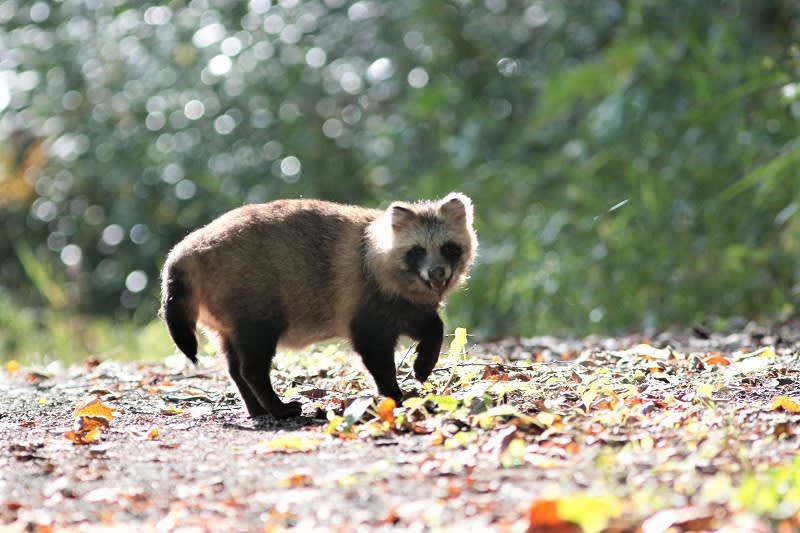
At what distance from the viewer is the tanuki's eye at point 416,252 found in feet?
19.2

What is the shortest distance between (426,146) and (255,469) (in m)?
8.87

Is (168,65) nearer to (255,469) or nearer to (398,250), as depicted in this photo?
(398,250)

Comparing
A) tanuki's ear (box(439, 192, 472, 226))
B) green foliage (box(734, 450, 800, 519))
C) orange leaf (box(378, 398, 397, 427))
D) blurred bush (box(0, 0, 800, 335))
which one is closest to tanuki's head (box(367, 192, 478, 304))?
tanuki's ear (box(439, 192, 472, 226))

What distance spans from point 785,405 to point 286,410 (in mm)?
2138

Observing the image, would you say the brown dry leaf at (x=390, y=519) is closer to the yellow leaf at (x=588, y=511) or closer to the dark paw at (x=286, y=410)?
the yellow leaf at (x=588, y=511)

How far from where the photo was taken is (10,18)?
44.9 ft

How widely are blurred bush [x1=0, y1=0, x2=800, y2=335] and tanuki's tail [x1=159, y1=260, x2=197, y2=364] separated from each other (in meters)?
4.78

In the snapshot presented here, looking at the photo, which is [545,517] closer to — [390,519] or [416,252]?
[390,519]

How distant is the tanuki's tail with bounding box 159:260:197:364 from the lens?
5227 mm

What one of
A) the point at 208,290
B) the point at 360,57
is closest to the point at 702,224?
the point at 360,57

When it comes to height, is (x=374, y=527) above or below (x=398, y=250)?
below

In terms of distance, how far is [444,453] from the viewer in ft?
13.5

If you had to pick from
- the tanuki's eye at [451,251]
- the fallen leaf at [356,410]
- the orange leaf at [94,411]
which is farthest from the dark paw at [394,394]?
the orange leaf at [94,411]

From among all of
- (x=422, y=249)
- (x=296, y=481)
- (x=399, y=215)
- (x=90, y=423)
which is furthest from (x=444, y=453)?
(x=399, y=215)
